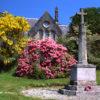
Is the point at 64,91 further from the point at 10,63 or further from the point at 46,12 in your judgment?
the point at 46,12

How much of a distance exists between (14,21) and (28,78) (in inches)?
248

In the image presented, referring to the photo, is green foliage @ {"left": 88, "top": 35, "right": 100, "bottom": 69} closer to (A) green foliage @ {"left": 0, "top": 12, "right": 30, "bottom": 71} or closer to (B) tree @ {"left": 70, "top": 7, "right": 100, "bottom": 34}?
(A) green foliage @ {"left": 0, "top": 12, "right": 30, "bottom": 71}

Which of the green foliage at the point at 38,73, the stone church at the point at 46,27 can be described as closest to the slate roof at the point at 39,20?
the stone church at the point at 46,27

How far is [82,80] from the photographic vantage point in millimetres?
25359

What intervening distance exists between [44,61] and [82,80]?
941cm

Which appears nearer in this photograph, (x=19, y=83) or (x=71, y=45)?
(x=19, y=83)

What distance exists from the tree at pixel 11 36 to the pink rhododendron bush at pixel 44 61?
3.62 ft

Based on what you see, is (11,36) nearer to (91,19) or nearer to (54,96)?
(54,96)

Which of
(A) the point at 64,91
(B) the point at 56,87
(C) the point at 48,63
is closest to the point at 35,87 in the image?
(B) the point at 56,87

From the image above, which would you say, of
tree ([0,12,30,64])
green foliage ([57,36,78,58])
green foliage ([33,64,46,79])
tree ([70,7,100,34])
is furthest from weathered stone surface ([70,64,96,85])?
tree ([70,7,100,34])

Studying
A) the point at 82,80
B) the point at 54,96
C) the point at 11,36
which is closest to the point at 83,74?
the point at 82,80

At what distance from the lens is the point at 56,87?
93.2 feet

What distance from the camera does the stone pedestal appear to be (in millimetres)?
24672

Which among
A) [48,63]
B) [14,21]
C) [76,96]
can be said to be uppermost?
[14,21]
